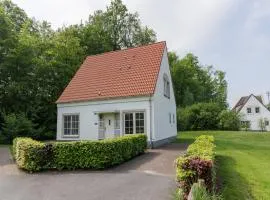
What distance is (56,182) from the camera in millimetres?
9617

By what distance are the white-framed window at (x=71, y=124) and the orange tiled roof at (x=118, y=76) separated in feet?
4.22

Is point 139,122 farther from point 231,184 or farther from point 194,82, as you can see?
point 194,82

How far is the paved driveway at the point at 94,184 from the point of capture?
802cm

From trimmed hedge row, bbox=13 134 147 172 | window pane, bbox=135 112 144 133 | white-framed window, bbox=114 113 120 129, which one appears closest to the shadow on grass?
trimmed hedge row, bbox=13 134 147 172

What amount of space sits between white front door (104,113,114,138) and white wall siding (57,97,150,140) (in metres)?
0.58

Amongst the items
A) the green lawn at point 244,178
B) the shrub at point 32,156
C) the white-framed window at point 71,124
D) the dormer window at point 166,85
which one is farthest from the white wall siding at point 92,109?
the shrub at point 32,156

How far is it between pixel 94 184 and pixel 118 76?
13.4 meters

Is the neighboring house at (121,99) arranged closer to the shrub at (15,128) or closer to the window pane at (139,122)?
the window pane at (139,122)

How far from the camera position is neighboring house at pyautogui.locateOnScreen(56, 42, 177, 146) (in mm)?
19297

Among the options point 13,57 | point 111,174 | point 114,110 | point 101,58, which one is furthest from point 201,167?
point 13,57

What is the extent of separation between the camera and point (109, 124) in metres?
20.8

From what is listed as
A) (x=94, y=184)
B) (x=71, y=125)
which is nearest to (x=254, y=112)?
(x=71, y=125)

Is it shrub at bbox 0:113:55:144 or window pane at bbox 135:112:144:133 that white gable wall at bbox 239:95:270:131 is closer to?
window pane at bbox 135:112:144:133

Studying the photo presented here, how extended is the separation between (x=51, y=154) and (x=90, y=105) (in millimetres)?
9788
